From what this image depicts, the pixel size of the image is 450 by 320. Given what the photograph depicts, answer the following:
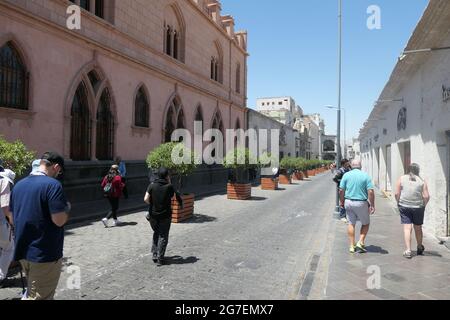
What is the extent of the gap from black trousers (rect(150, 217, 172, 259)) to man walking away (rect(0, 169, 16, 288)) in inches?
91.0

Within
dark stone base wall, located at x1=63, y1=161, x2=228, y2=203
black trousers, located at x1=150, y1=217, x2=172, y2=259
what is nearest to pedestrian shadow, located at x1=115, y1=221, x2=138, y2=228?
dark stone base wall, located at x1=63, y1=161, x2=228, y2=203

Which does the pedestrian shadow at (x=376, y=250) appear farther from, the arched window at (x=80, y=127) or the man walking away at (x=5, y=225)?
the arched window at (x=80, y=127)

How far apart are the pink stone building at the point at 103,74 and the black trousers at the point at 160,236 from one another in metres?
7.11

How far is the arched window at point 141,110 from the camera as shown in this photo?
17500 millimetres

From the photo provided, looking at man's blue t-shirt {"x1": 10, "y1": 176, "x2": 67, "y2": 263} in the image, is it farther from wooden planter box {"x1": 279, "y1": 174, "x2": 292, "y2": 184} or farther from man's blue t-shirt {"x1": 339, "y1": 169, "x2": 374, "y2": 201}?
wooden planter box {"x1": 279, "y1": 174, "x2": 292, "y2": 184}

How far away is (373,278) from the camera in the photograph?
216 inches

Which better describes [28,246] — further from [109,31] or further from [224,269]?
[109,31]

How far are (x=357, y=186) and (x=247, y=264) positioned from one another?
2743 millimetres

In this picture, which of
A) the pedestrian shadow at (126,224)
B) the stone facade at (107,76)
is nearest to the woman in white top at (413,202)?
the pedestrian shadow at (126,224)

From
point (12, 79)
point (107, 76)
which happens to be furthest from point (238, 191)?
point (12, 79)

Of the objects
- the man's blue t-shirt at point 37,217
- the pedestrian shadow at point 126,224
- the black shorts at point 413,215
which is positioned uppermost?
the man's blue t-shirt at point 37,217
